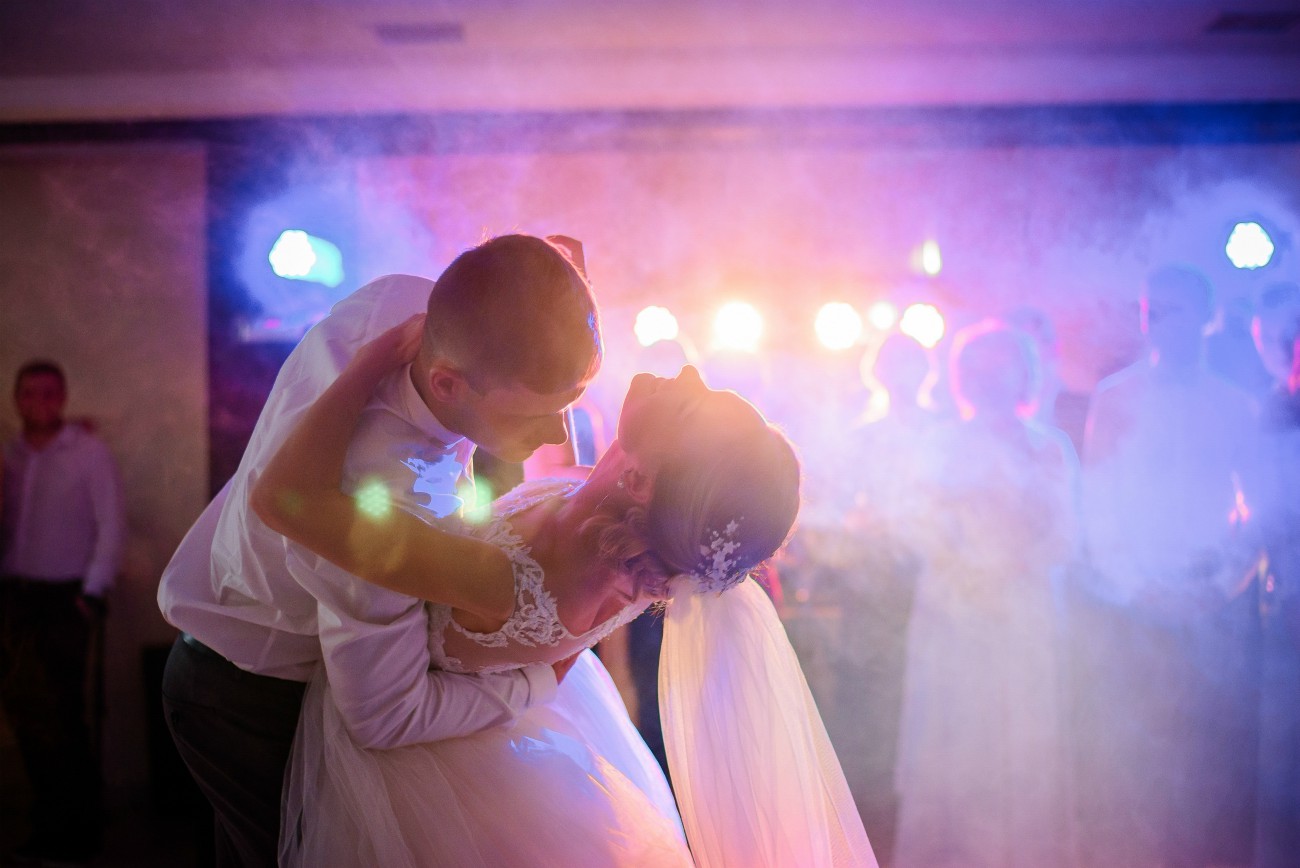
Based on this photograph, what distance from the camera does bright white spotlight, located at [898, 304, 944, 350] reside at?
477cm

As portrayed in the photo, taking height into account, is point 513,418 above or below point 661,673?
above

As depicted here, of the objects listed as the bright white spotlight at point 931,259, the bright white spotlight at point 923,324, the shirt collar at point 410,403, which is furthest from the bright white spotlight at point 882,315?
the shirt collar at point 410,403

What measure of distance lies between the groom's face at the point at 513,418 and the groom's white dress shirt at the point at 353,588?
2.0 inches

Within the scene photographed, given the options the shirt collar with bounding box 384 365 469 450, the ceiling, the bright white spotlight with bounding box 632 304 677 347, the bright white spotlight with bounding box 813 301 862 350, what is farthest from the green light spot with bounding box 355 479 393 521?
the bright white spotlight with bounding box 813 301 862 350

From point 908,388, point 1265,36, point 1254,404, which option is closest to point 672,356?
point 908,388

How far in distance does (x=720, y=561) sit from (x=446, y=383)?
1.61ft

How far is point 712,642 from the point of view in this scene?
1404 millimetres

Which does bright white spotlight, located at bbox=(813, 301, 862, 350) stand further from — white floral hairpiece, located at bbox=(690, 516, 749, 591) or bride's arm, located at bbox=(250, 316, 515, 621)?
bride's arm, located at bbox=(250, 316, 515, 621)

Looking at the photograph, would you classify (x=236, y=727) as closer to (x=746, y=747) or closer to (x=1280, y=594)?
(x=746, y=747)

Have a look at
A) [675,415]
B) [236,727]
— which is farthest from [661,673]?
[236,727]

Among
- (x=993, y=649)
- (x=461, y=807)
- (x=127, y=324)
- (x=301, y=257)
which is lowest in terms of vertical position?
(x=993, y=649)

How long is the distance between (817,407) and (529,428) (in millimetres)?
3754

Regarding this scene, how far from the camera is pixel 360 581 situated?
1.22 m

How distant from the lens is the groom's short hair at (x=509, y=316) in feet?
4.09
